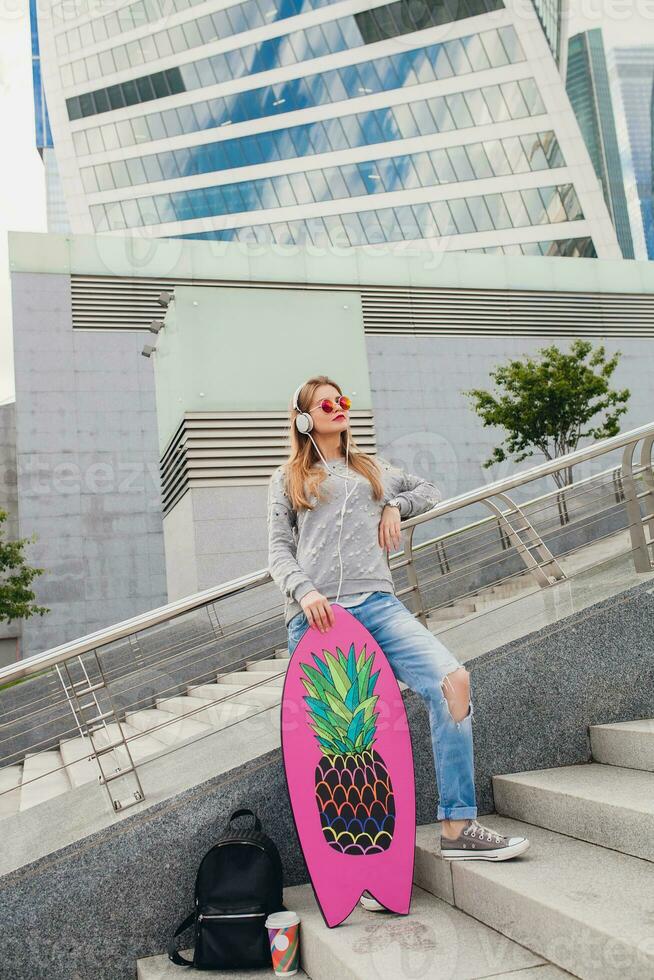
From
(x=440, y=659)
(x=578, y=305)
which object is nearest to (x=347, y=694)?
(x=440, y=659)

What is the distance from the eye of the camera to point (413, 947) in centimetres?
281

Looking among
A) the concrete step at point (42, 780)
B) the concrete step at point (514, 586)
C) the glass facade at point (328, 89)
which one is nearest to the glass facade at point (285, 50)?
the glass facade at point (328, 89)

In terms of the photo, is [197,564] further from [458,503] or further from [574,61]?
[574,61]

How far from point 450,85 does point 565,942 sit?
120 feet

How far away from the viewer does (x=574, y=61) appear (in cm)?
17500

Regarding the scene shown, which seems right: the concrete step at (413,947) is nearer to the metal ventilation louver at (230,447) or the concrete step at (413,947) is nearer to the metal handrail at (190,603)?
the metal handrail at (190,603)

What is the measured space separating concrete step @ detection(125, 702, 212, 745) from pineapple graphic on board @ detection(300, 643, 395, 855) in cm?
289

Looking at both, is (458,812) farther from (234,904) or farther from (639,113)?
(639,113)

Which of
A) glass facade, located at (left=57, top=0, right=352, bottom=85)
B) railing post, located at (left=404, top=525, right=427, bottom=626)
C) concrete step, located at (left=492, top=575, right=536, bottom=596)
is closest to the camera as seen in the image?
railing post, located at (left=404, top=525, right=427, bottom=626)

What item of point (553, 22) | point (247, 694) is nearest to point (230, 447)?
point (247, 694)

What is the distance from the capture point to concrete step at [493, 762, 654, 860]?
3.06 metres

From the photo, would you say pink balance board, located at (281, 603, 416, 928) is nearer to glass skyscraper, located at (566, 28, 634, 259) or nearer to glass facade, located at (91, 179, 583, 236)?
glass facade, located at (91, 179, 583, 236)

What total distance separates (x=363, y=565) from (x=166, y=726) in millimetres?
3707

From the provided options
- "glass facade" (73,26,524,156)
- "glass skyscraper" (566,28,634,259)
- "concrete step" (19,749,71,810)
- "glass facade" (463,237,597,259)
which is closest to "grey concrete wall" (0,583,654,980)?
"concrete step" (19,749,71,810)
